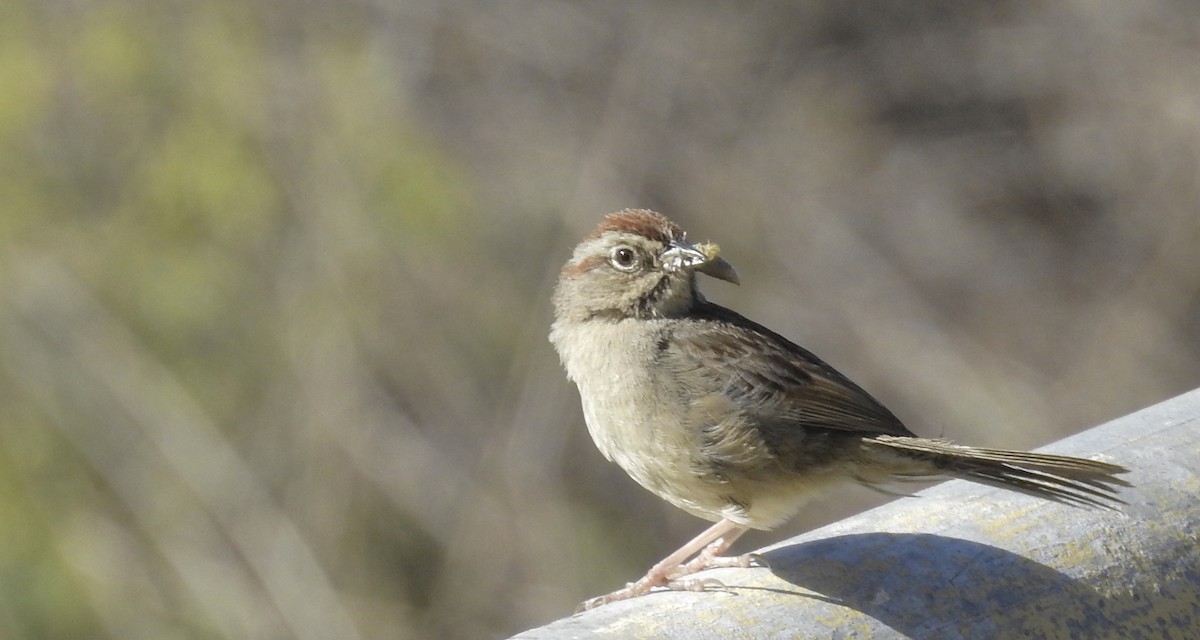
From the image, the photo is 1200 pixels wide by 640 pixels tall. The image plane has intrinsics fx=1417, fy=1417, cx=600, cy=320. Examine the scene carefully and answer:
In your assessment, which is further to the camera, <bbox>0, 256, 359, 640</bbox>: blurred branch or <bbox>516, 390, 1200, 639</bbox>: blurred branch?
<bbox>0, 256, 359, 640</bbox>: blurred branch

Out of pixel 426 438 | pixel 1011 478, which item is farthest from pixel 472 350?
pixel 1011 478

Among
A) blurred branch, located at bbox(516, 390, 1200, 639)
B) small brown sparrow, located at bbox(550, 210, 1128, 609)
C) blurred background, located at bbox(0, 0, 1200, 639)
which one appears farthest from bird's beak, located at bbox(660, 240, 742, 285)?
blurred background, located at bbox(0, 0, 1200, 639)

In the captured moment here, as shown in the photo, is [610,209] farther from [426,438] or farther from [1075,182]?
[1075,182]

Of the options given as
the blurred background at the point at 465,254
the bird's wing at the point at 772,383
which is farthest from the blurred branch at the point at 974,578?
the blurred background at the point at 465,254

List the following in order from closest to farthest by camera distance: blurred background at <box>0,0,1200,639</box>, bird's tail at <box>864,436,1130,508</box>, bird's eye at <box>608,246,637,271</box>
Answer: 1. bird's tail at <box>864,436,1130,508</box>
2. bird's eye at <box>608,246,637,271</box>
3. blurred background at <box>0,0,1200,639</box>

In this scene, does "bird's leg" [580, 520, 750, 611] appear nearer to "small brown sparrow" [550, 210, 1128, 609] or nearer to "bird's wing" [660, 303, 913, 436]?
"small brown sparrow" [550, 210, 1128, 609]

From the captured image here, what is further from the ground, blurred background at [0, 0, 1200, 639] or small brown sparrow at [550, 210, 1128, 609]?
blurred background at [0, 0, 1200, 639]

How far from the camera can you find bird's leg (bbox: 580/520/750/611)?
2838mm

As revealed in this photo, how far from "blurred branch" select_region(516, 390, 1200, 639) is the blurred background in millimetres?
5674

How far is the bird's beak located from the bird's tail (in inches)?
34.4

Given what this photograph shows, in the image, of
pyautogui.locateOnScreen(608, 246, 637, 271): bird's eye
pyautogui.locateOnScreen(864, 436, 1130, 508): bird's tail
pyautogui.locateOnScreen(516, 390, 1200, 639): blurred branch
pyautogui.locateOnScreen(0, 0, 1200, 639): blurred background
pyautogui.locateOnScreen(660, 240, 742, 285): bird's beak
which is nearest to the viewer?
pyautogui.locateOnScreen(516, 390, 1200, 639): blurred branch

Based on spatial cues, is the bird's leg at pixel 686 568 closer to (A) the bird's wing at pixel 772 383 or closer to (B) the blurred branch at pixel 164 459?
(A) the bird's wing at pixel 772 383

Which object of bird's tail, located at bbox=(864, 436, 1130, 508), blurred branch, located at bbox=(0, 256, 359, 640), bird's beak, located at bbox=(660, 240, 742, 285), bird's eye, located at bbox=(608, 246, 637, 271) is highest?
blurred branch, located at bbox=(0, 256, 359, 640)

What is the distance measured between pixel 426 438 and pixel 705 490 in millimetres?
5110
